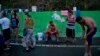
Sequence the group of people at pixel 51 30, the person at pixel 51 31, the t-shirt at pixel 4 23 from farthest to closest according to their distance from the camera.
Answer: the person at pixel 51 31 → the t-shirt at pixel 4 23 → the group of people at pixel 51 30

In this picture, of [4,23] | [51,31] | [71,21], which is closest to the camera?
[4,23]

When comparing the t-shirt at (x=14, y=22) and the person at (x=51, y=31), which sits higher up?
the t-shirt at (x=14, y=22)

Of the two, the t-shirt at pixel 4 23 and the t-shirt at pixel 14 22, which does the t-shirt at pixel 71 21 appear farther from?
the t-shirt at pixel 4 23

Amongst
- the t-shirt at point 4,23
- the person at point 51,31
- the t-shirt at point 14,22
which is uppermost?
the t-shirt at point 4,23

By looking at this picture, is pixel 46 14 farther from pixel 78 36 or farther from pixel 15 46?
pixel 15 46

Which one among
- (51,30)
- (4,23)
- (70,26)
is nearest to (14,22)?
(51,30)

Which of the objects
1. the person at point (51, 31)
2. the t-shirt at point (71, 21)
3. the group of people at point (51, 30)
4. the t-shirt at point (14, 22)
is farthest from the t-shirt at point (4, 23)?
the person at point (51, 31)

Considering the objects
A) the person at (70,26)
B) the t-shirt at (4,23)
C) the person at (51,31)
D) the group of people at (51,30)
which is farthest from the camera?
the person at (51,31)

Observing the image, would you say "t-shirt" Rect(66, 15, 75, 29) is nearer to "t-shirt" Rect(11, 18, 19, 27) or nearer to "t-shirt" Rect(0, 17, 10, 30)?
"t-shirt" Rect(11, 18, 19, 27)

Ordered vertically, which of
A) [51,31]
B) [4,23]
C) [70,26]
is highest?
[4,23]

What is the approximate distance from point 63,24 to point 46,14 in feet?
3.83

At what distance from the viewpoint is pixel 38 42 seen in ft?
68.3

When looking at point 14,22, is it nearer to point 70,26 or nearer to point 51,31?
point 51,31

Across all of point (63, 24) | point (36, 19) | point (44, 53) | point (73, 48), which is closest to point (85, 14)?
point (63, 24)
